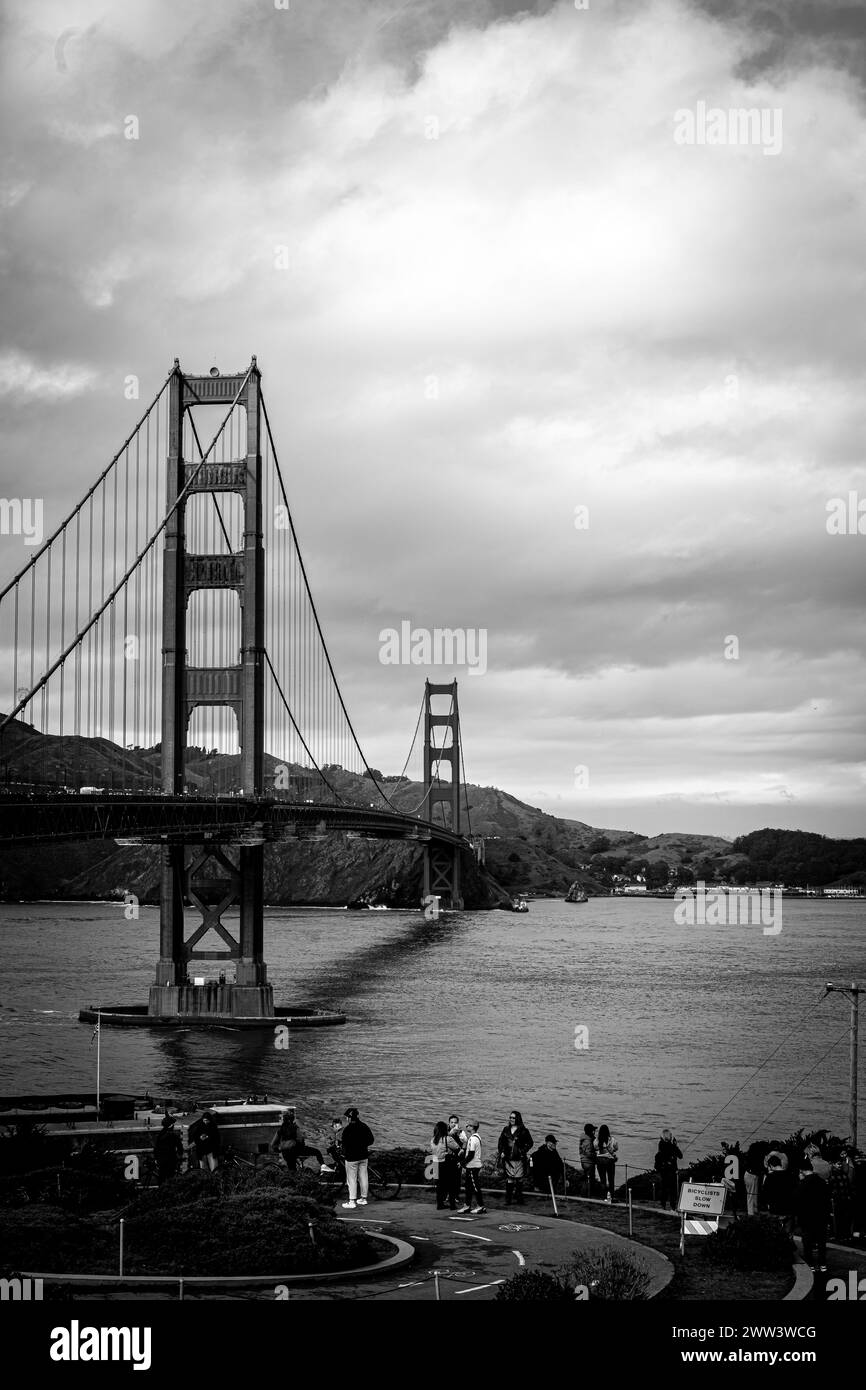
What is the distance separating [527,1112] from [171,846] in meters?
25.9

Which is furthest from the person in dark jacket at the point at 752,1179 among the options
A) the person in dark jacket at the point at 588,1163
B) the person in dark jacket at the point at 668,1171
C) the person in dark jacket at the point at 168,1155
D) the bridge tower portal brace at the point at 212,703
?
the bridge tower portal brace at the point at 212,703

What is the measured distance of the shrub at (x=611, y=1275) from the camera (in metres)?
14.4

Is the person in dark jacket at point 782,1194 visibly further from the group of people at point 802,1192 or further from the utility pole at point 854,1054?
the utility pole at point 854,1054

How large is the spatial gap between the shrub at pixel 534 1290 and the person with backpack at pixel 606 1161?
957cm

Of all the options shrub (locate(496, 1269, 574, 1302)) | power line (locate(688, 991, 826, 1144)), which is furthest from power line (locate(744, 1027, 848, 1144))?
shrub (locate(496, 1269, 574, 1302))

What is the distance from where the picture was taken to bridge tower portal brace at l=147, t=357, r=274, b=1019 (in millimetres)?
63094

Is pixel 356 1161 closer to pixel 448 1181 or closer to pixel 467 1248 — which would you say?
pixel 448 1181

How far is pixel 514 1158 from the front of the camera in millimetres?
22281
